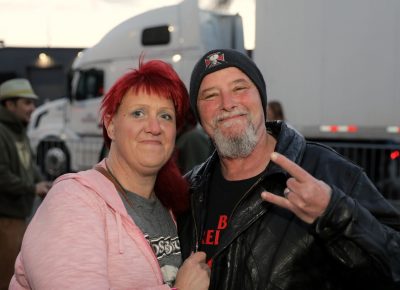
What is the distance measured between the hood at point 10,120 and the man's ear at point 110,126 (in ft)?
8.32

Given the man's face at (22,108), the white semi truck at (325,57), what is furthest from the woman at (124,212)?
the white semi truck at (325,57)

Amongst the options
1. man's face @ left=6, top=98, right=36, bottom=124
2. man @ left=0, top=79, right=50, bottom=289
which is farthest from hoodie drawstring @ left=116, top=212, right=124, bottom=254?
man's face @ left=6, top=98, right=36, bottom=124

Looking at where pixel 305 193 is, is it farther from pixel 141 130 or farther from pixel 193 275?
pixel 141 130

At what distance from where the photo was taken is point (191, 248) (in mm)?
2203

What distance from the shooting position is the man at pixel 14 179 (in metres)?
3.99

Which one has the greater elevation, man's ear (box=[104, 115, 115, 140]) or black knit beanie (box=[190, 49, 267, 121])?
black knit beanie (box=[190, 49, 267, 121])

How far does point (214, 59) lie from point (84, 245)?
1162 mm

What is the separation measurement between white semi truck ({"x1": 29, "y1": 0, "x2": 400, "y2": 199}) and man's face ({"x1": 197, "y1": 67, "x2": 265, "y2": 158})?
569 centimetres

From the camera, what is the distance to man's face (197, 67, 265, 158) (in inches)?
92.0

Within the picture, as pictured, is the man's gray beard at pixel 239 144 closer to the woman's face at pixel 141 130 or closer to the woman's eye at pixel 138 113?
the woman's face at pixel 141 130

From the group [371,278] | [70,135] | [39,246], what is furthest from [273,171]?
[70,135]

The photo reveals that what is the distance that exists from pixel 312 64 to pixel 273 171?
20.7 feet

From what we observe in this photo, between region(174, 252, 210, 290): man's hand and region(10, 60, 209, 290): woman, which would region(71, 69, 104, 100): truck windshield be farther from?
region(174, 252, 210, 290): man's hand

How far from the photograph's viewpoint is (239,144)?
233 centimetres
